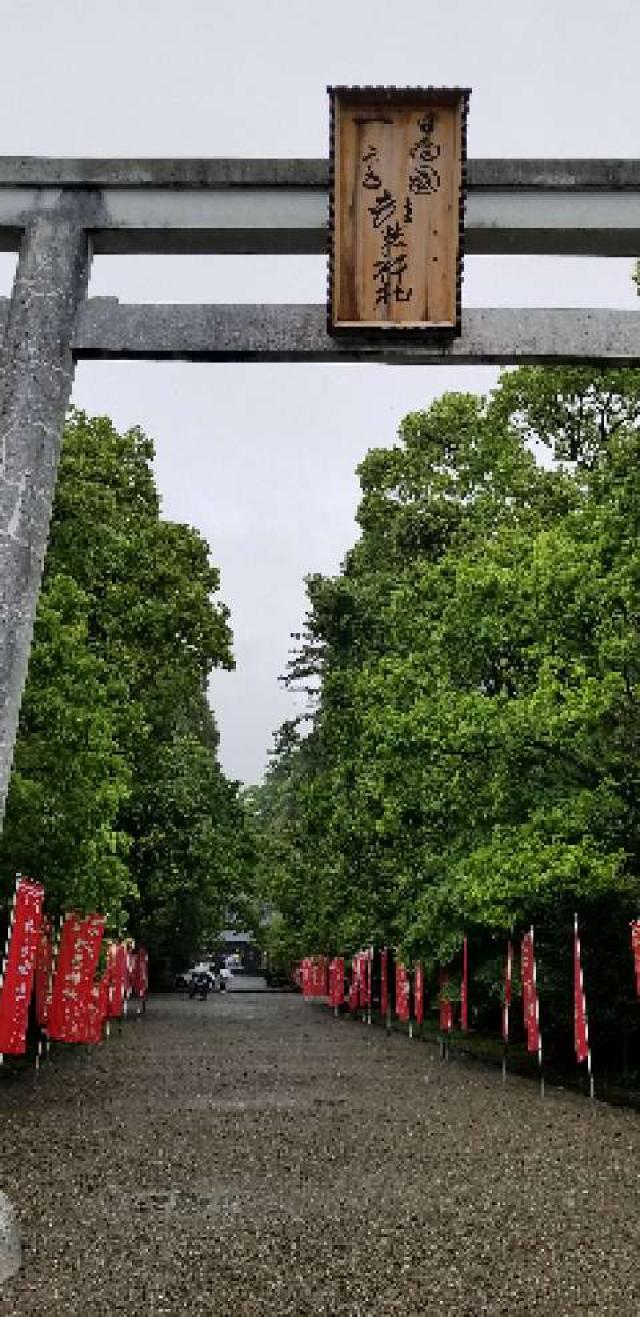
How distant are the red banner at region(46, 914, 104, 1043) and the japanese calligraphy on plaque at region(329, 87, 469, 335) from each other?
41.5ft

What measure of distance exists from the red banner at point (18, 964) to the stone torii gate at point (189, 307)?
18.2 feet

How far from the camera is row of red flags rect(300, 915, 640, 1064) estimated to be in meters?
15.4

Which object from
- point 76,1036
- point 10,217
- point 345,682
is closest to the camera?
point 10,217

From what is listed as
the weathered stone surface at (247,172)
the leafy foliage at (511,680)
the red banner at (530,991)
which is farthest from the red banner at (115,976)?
the weathered stone surface at (247,172)

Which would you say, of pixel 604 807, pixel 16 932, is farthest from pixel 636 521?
pixel 16 932

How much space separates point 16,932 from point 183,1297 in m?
5.98

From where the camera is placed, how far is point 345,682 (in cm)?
2788

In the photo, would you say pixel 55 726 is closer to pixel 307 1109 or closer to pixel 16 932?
pixel 16 932

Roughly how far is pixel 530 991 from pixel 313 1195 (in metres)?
8.71

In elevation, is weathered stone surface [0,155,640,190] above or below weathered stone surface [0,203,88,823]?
above

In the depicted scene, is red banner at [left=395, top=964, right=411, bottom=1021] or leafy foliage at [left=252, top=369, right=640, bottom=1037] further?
red banner at [left=395, top=964, right=411, bottom=1021]

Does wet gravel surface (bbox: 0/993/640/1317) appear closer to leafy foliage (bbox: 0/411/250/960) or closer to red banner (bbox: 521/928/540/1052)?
red banner (bbox: 521/928/540/1052)

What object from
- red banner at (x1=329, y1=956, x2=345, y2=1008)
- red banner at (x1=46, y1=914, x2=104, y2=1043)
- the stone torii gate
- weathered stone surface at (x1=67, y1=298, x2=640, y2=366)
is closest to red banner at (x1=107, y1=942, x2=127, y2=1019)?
red banner at (x1=46, y1=914, x2=104, y2=1043)

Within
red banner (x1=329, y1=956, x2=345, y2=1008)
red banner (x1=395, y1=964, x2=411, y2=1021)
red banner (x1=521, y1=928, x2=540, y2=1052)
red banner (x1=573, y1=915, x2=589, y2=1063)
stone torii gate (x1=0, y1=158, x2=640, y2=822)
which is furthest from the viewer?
red banner (x1=329, y1=956, x2=345, y2=1008)
